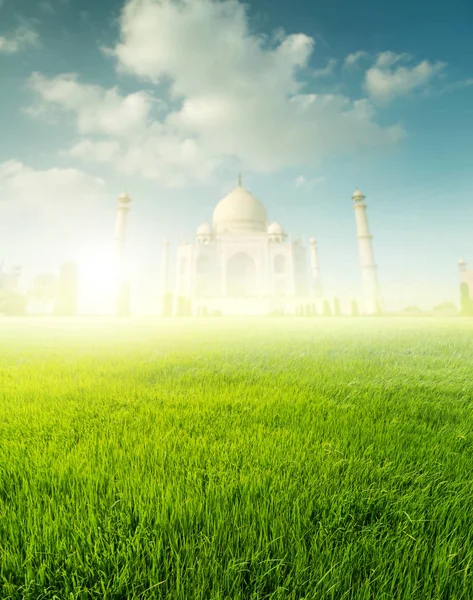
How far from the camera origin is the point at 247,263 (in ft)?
174

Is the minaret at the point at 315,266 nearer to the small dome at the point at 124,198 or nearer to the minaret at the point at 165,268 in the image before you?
the minaret at the point at 165,268

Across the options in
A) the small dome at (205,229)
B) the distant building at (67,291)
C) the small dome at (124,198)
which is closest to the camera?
the distant building at (67,291)

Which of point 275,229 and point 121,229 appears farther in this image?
point 275,229

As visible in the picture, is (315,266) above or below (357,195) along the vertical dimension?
below

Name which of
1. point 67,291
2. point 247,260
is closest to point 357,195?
point 247,260

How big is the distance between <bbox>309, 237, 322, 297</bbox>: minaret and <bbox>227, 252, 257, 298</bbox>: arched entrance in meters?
8.88

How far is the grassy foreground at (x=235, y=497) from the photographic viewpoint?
909mm

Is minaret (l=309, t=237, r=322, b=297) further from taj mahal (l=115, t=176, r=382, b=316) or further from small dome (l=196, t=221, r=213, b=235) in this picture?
small dome (l=196, t=221, r=213, b=235)

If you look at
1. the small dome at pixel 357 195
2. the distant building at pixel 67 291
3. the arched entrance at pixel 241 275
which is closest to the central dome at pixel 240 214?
the arched entrance at pixel 241 275

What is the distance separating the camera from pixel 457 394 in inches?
120

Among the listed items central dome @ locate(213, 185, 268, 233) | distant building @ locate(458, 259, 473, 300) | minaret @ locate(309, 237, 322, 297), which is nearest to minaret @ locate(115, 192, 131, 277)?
central dome @ locate(213, 185, 268, 233)

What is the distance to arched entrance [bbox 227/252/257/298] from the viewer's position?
171ft

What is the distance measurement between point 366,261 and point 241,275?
18107mm

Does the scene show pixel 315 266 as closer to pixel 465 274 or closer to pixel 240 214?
pixel 240 214
